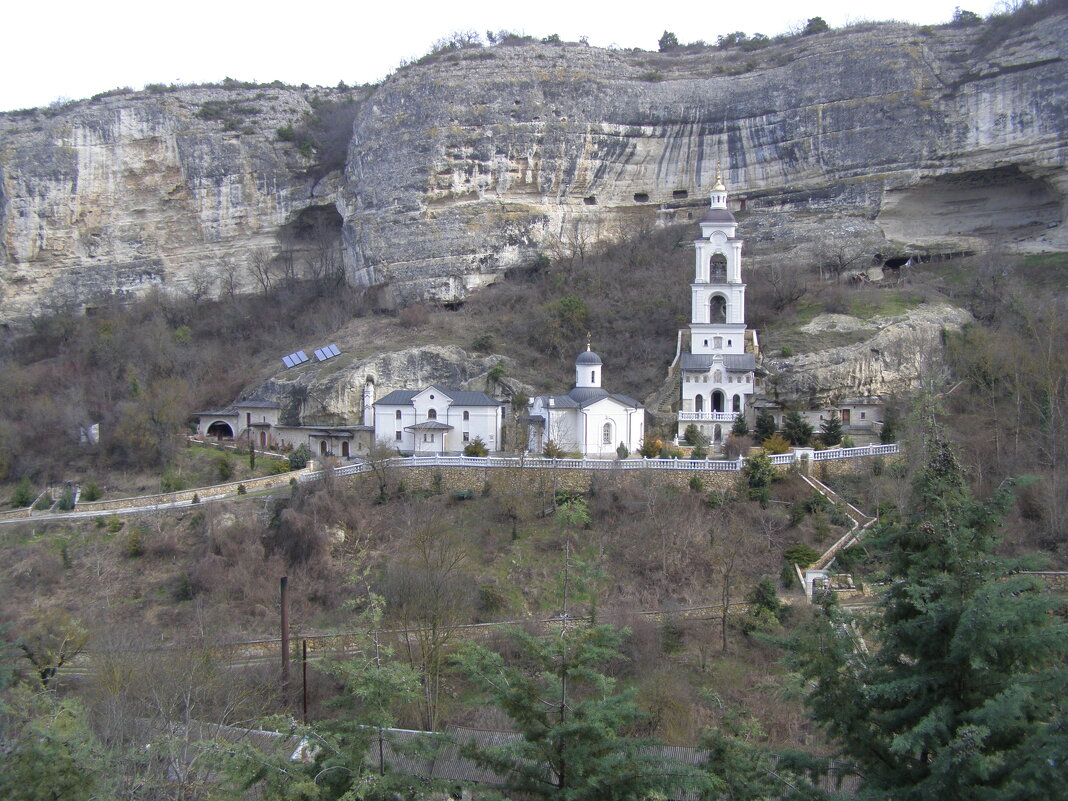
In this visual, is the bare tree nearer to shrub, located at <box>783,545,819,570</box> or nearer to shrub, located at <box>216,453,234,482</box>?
shrub, located at <box>216,453,234,482</box>

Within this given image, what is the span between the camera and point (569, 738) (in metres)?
9.92

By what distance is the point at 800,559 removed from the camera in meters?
23.9

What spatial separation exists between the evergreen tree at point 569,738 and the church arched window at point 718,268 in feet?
90.8

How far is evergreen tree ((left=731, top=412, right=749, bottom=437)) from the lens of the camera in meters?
30.7

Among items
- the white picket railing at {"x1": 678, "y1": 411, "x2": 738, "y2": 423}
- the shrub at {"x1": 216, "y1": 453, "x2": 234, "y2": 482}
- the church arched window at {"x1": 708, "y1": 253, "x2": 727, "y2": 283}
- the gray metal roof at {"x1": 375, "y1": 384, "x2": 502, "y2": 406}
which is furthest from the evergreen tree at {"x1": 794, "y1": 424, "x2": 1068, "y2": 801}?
the church arched window at {"x1": 708, "y1": 253, "x2": 727, "y2": 283}

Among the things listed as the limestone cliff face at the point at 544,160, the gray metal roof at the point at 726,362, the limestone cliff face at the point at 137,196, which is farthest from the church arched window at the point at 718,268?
the limestone cliff face at the point at 137,196

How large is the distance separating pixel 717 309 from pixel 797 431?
894cm

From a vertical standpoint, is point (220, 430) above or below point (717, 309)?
below

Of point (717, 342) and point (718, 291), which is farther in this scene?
point (718, 291)

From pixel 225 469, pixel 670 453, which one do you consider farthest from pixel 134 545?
pixel 670 453

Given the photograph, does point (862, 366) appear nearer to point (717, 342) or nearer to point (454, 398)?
point (717, 342)

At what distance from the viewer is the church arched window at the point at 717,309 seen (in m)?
35.9

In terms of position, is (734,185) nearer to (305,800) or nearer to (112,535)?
(112,535)

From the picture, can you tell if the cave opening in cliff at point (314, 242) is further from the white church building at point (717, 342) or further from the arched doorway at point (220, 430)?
the white church building at point (717, 342)
